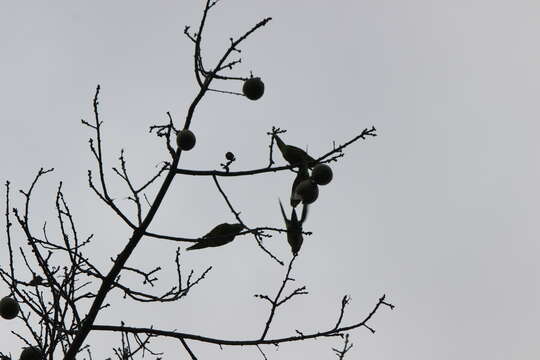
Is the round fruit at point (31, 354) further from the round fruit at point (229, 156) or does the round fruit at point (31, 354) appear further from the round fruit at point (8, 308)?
the round fruit at point (229, 156)

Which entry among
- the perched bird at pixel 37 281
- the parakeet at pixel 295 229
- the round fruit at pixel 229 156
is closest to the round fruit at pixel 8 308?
the perched bird at pixel 37 281

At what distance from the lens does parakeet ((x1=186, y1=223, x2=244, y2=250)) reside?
3.16 metres

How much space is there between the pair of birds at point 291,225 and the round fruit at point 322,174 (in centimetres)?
5

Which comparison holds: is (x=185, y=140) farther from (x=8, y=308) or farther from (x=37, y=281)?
(x=8, y=308)

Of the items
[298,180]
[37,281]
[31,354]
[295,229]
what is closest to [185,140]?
[298,180]

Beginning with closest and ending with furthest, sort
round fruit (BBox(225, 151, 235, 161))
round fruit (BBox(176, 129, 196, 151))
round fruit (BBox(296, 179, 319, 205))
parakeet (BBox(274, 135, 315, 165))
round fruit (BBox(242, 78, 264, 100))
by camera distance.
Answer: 1. round fruit (BBox(296, 179, 319, 205))
2. parakeet (BBox(274, 135, 315, 165))
3. round fruit (BBox(225, 151, 235, 161))
4. round fruit (BBox(176, 129, 196, 151))
5. round fruit (BBox(242, 78, 264, 100))

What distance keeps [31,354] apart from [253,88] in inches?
79.8

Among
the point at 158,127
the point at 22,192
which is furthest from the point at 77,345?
the point at 158,127

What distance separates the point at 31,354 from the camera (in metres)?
3.42

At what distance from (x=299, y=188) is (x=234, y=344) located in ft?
2.96

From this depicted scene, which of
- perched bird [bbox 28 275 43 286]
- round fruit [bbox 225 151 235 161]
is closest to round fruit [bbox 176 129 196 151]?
round fruit [bbox 225 151 235 161]

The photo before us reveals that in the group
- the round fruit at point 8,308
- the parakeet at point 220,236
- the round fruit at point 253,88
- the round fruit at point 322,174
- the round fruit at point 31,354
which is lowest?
the round fruit at point 31,354

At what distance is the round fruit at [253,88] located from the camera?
12.0 feet

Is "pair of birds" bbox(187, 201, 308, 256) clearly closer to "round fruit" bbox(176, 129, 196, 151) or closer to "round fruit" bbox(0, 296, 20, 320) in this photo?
"round fruit" bbox(176, 129, 196, 151)
